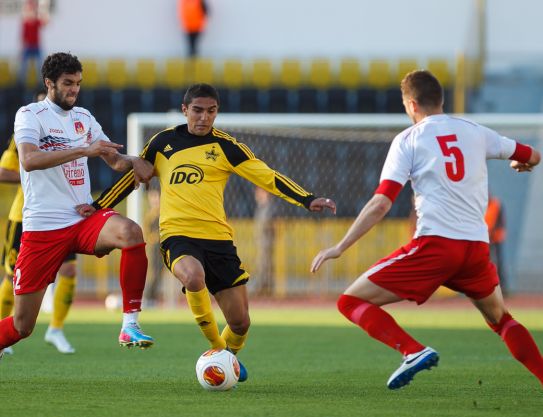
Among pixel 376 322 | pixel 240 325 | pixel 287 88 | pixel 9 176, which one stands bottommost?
pixel 287 88

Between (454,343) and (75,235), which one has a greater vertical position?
(75,235)

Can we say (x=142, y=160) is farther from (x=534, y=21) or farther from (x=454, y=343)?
(x=534, y=21)

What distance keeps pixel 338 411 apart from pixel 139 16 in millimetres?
20216

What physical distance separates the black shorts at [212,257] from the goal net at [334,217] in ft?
35.8

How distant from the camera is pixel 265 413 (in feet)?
20.7

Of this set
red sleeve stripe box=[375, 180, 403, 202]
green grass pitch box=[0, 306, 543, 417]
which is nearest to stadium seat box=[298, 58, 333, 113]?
green grass pitch box=[0, 306, 543, 417]

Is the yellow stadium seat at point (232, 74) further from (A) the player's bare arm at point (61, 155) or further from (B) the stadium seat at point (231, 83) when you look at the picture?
(A) the player's bare arm at point (61, 155)

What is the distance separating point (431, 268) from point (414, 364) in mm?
571

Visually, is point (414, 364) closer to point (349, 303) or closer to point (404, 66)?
point (349, 303)

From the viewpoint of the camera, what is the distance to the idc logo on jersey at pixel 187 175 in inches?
300

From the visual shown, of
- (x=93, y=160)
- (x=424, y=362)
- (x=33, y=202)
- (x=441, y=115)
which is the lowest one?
(x=93, y=160)

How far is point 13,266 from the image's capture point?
9609mm

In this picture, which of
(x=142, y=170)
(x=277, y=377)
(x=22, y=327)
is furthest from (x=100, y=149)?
(x=277, y=377)

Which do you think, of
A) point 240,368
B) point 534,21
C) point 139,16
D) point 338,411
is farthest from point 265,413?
point 139,16
